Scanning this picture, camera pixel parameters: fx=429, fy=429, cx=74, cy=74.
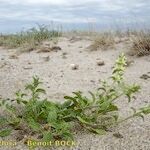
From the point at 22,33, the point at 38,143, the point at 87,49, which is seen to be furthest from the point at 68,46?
the point at 38,143

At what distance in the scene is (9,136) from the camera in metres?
3.66

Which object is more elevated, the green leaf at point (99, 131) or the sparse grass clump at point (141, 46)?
the sparse grass clump at point (141, 46)

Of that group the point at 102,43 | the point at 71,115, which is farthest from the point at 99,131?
the point at 102,43

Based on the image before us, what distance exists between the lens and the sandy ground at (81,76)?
357 centimetres

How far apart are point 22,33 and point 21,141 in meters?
6.62

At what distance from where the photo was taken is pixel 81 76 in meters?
6.17

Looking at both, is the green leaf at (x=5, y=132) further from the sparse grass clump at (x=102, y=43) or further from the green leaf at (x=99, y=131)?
the sparse grass clump at (x=102, y=43)

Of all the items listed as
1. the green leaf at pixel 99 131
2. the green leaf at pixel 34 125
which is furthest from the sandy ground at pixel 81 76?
the green leaf at pixel 34 125

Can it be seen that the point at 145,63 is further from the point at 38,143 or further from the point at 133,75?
the point at 38,143

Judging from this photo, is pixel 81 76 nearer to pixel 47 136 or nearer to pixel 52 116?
pixel 52 116

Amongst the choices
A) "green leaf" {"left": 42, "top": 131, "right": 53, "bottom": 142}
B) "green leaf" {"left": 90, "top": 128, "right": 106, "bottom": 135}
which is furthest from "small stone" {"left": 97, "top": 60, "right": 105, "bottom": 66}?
"green leaf" {"left": 42, "top": 131, "right": 53, "bottom": 142}

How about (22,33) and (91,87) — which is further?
(22,33)

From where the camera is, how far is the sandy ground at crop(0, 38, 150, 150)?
357 centimetres

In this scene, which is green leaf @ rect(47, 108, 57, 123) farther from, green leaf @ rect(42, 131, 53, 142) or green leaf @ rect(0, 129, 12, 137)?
green leaf @ rect(0, 129, 12, 137)
